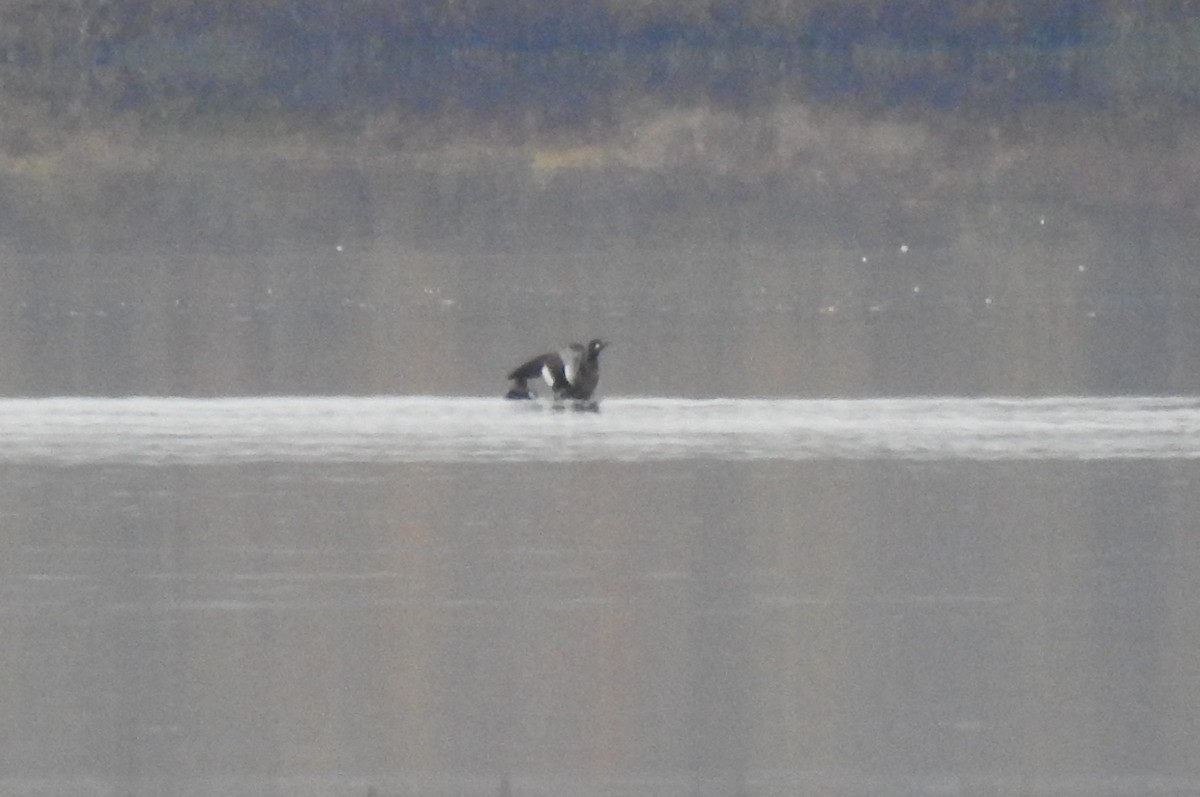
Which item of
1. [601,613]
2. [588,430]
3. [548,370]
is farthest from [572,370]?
→ [601,613]

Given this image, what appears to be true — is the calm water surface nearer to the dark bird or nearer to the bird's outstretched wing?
the dark bird

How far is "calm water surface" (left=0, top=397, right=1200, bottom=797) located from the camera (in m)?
7.32

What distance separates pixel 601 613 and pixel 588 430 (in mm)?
6154

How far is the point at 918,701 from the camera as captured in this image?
793 centimetres

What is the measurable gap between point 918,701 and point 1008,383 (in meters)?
11.1

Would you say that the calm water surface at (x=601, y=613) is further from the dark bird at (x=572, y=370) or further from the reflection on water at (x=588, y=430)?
the dark bird at (x=572, y=370)

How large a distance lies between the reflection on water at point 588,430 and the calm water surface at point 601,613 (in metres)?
0.06

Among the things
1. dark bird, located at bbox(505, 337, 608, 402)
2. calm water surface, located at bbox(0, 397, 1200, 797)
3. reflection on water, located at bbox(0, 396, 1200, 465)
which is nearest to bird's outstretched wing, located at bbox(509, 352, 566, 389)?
dark bird, located at bbox(505, 337, 608, 402)

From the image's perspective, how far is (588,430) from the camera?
15.4 meters

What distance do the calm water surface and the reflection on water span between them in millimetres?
61

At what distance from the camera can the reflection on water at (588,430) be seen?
1427 cm

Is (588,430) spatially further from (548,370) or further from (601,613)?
(601,613)

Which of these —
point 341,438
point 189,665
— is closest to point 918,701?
point 189,665

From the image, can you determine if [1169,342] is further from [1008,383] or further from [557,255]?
[557,255]
